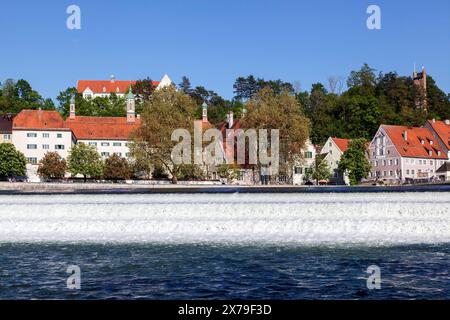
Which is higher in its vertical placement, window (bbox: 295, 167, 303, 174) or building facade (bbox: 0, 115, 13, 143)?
building facade (bbox: 0, 115, 13, 143)

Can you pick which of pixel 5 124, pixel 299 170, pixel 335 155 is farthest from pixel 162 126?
pixel 5 124

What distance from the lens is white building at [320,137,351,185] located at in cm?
10062

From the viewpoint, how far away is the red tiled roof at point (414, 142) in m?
101

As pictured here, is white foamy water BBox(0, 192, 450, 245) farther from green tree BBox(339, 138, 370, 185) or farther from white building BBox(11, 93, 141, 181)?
white building BBox(11, 93, 141, 181)

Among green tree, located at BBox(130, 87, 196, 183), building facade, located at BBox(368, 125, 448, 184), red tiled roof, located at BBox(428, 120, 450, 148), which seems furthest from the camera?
red tiled roof, located at BBox(428, 120, 450, 148)

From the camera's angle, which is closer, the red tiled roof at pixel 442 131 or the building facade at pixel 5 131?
the red tiled roof at pixel 442 131

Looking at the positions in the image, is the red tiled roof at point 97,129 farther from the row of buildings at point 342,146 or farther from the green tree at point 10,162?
the green tree at point 10,162

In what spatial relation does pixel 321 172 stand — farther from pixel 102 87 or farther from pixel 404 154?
pixel 102 87

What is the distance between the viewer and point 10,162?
300 ft

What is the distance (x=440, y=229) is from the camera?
82.2ft

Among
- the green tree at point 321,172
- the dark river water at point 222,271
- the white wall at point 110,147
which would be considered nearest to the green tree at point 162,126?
the green tree at point 321,172

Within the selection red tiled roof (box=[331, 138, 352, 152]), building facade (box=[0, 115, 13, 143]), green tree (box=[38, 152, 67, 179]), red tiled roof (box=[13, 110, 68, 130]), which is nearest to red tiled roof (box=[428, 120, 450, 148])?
red tiled roof (box=[331, 138, 352, 152])

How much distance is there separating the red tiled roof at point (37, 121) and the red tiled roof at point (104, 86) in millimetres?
71147

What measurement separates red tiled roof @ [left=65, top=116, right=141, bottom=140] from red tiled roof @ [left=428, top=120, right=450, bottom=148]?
55.5 metres
